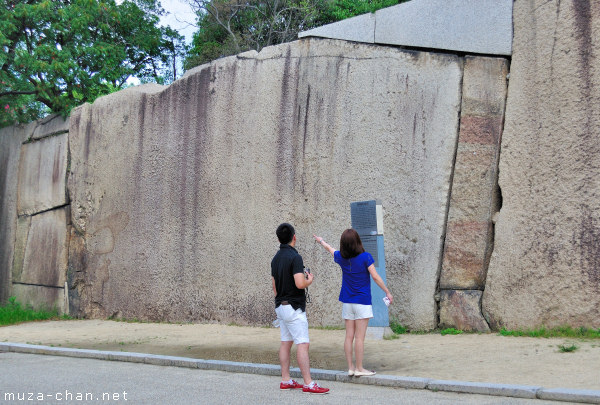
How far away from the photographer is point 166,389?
5941mm

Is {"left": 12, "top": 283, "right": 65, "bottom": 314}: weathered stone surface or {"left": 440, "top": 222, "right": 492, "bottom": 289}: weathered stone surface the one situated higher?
{"left": 440, "top": 222, "right": 492, "bottom": 289}: weathered stone surface

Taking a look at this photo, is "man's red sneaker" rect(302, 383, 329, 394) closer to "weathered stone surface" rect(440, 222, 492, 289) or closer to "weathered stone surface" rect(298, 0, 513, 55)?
"weathered stone surface" rect(440, 222, 492, 289)

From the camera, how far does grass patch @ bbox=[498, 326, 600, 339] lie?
7.29m

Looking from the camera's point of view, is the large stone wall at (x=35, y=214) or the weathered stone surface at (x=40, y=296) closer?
the weathered stone surface at (x=40, y=296)

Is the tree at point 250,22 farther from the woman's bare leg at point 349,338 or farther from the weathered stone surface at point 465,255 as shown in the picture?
the woman's bare leg at point 349,338

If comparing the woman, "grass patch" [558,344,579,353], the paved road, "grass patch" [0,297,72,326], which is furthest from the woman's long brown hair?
"grass patch" [0,297,72,326]

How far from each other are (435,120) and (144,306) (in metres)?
6.21

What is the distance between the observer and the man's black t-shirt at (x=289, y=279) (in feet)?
18.9

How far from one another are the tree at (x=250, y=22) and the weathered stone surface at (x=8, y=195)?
611 cm

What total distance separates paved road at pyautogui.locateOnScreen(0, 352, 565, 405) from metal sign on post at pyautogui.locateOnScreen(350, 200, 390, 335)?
89.5 inches

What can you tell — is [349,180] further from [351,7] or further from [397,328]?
[351,7]

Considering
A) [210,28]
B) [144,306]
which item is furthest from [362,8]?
[144,306]

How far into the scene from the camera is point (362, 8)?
15688 millimetres

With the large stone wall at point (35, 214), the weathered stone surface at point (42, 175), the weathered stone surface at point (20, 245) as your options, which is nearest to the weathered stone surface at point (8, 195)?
the large stone wall at point (35, 214)
